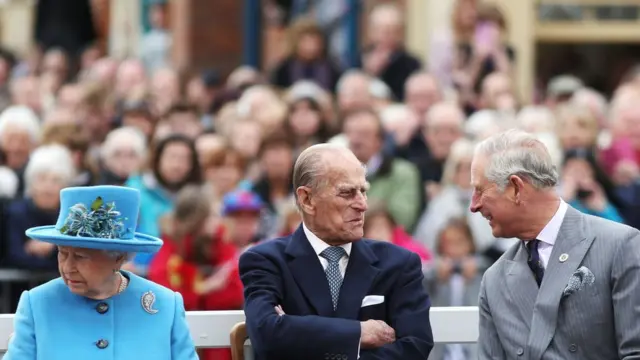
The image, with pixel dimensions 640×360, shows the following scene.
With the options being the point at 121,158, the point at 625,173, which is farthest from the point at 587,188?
the point at 121,158

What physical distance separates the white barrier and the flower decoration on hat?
0.94 meters

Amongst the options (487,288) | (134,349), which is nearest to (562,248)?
(487,288)

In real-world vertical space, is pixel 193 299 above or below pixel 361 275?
below

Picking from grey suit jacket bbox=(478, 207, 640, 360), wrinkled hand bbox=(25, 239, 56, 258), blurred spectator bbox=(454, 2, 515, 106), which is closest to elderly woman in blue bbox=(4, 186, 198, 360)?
grey suit jacket bbox=(478, 207, 640, 360)

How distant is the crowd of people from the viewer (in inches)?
457

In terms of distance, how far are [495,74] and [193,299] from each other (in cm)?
522

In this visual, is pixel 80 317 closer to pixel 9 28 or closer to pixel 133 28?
pixel 133 28

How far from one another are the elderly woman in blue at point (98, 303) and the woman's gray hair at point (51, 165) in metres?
5.45

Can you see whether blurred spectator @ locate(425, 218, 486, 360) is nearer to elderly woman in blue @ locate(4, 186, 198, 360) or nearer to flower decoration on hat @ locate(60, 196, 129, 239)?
elderly woman in blue @ locate(4, 186, 198, 360)

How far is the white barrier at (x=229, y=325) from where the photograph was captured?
7707mm

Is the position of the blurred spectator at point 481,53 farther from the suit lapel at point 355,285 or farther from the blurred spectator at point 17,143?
the suit lapel at point 355,285

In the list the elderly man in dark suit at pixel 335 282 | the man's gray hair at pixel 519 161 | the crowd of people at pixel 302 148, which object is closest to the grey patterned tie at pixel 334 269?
the elderly man in dark suit at pixel 335 282

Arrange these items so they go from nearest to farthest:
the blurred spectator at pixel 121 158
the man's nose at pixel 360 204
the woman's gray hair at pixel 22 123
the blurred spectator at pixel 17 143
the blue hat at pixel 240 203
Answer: the man's nose at pixel 360 204
the blue hat at pixel 240 203
the blurred spectator at pixel 121 158
the blurred spectator at pixel 17 143
the woman's gray hair at pixel 22 123

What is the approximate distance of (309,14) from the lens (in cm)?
2183
